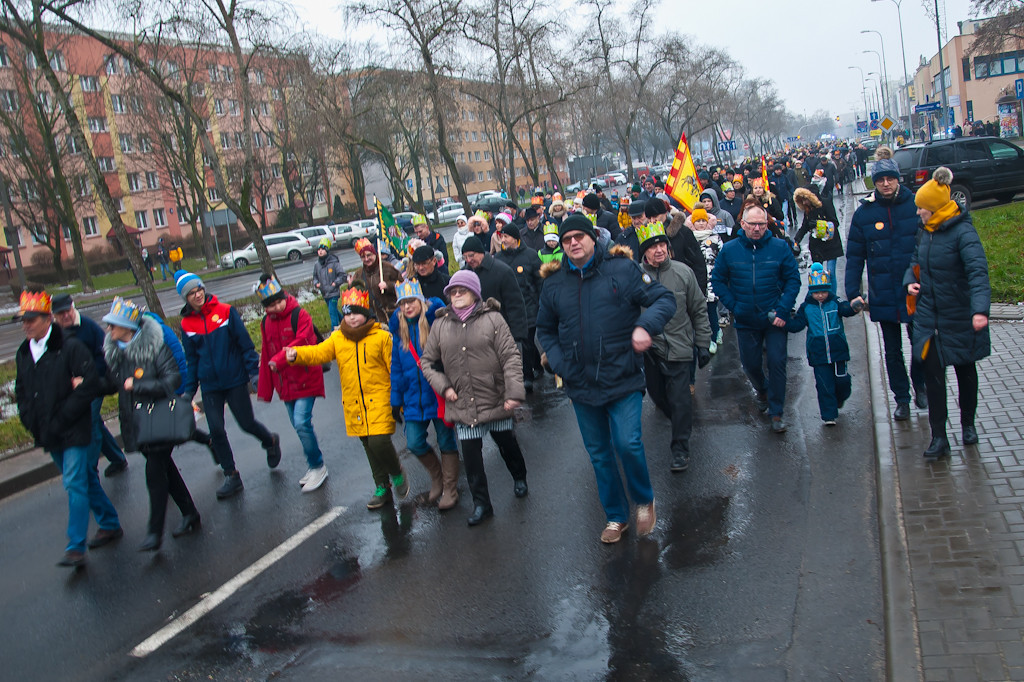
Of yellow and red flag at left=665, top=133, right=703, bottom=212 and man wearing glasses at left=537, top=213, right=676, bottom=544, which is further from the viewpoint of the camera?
yellow and red flag at left=665, top=133, right=703, bottom=212

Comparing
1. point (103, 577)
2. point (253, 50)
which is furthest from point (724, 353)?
point (253, 50)

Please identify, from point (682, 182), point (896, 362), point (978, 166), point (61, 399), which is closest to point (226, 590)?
point (61, 399)

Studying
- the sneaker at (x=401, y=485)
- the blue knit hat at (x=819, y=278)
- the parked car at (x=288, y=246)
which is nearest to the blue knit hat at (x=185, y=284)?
the sneaker at (x=401, y=485)

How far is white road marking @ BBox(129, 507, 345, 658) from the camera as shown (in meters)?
4.94

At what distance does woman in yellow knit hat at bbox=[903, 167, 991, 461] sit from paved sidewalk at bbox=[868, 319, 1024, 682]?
→ 358 mm

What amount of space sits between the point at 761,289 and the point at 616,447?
8.02 feet

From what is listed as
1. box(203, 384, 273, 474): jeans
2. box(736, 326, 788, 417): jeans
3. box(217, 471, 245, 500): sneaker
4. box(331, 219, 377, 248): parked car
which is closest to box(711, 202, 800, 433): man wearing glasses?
box(736, 326, 788, 417): jeans

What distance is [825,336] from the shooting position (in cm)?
688

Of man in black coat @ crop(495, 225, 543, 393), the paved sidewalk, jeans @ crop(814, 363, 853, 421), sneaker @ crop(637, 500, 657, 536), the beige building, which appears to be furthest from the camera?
the beige building

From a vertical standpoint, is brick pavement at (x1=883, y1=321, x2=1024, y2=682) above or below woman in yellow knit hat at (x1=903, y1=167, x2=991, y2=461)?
below

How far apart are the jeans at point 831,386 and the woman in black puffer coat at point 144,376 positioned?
518cm

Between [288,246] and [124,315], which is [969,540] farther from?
[288,246]

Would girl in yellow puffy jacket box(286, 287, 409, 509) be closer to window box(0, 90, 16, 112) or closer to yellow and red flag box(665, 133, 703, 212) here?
yellow and red flag box(665, 133, 703, 212)

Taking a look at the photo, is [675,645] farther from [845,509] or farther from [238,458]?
[238,458]
